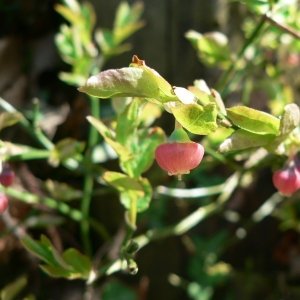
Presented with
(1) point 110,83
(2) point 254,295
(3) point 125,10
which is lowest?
(2) point 254,295

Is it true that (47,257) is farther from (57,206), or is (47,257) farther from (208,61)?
(208,61)

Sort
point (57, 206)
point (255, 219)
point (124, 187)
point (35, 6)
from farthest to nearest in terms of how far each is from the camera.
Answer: point (35, 6) → point (255, 219) → point (57, 206) → point (124, 187)

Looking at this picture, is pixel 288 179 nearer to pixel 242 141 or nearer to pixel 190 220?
pixel 242 141

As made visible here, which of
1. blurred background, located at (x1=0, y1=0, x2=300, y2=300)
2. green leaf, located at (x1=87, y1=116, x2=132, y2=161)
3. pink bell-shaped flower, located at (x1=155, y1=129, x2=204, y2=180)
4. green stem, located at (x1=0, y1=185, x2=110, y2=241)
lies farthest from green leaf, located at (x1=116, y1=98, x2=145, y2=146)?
blurred background, located at (x1=0, y1=0, x2=300, y2=300)

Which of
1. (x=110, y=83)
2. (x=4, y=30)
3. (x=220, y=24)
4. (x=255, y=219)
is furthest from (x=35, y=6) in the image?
(x=110, y=83)

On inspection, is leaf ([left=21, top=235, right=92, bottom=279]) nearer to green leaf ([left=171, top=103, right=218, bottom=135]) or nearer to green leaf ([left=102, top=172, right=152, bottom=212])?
green leaf ([left=102, top=172, right=152, bottom=212])

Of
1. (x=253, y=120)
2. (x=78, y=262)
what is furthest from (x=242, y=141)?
(x=78, y=262)
